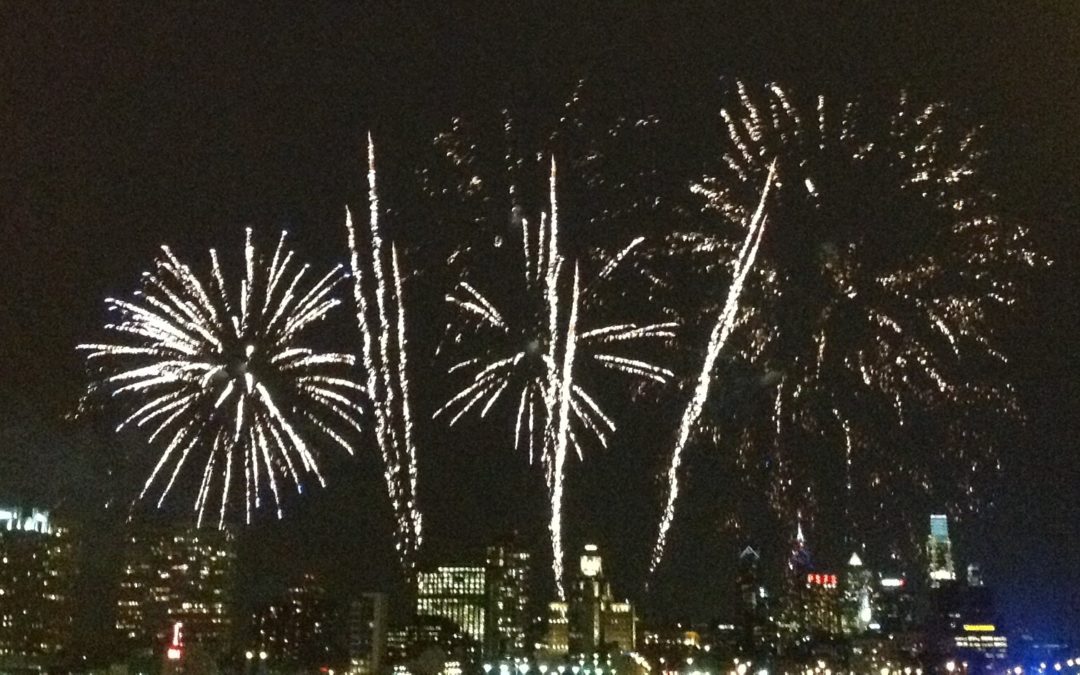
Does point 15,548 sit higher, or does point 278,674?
point 15,548

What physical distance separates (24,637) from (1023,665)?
5615 cm

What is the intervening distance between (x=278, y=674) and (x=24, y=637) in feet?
34.5

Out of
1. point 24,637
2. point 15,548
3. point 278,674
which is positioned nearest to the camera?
point 15,548

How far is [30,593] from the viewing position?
174ft

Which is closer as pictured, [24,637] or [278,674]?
[24,637]

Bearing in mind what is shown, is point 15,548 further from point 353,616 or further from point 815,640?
point 815,640

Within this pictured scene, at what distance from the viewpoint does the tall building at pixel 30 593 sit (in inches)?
1864

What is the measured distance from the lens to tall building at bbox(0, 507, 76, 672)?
155ft

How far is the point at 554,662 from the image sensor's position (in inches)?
2916

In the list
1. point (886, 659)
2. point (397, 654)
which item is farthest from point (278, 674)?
point (886, 659)

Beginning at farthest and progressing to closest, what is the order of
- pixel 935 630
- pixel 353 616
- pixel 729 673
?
1. pixel 935 630
2. pixel 729 673
3. pixel 353 616

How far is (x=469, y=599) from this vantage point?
73.2m

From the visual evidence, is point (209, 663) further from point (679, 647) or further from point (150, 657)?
point (679, 647)

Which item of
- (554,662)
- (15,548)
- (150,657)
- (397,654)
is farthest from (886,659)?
(15,548)
